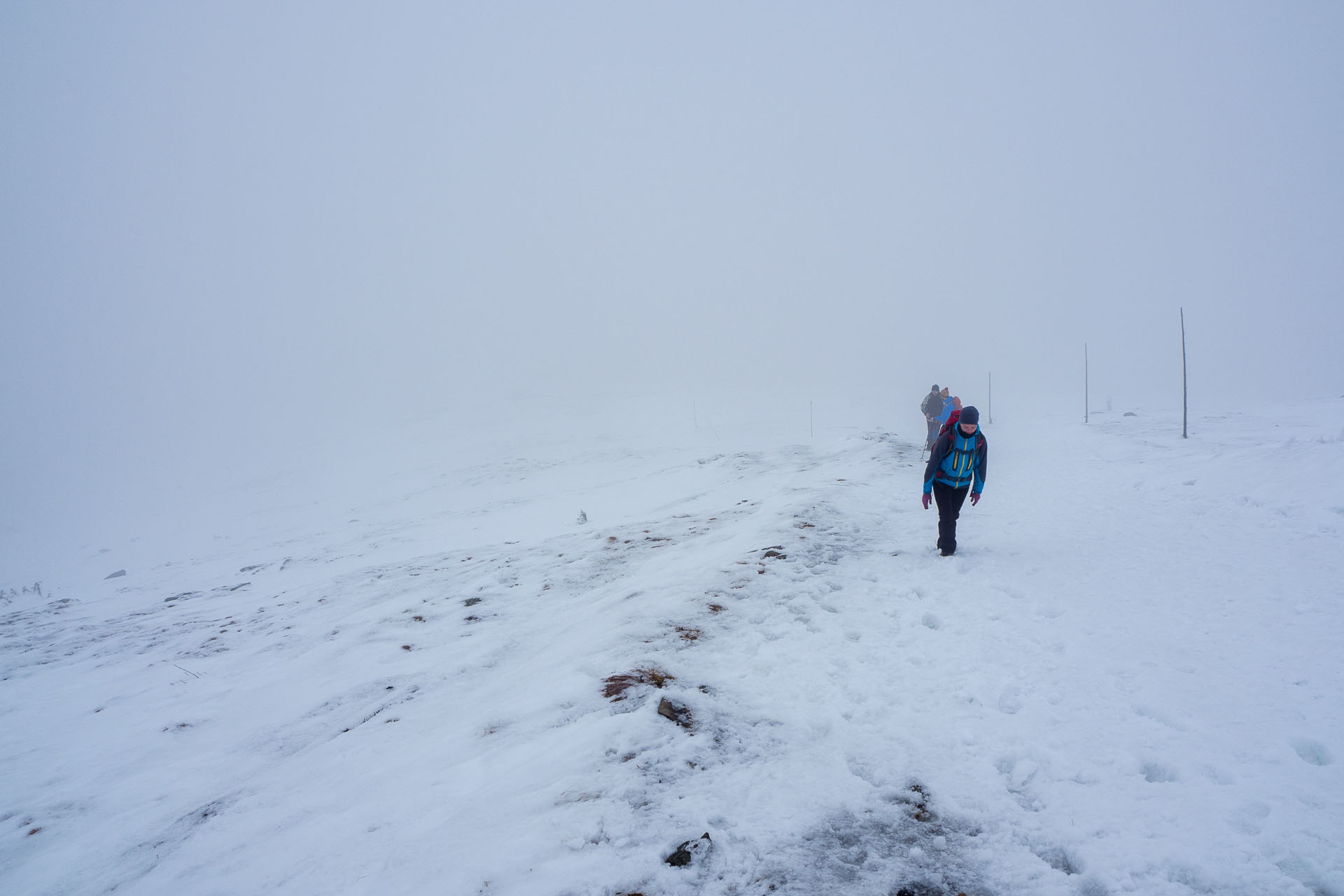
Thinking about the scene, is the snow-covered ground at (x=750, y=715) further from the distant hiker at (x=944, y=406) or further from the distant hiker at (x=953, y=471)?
the distant hiker at (x=944, y=406)

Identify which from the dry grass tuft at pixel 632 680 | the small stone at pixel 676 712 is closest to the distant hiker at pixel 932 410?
the dry grass tuft at pixel 632 680

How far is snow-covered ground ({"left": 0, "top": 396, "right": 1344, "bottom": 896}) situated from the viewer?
3363mm

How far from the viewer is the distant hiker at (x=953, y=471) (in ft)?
26.9

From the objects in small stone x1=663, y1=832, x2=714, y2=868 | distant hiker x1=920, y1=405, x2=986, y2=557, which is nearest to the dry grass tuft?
small stone x1=663, y1=832, x2=714, y2=868

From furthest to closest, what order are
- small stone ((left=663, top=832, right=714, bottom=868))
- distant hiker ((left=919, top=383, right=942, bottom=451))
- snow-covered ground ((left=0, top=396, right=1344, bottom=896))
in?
distant hiker ((left=919, top=383, right=942, bottom=451)) → snow-covered ground ((left=0, top=396, right=1344, bottom=896)) → small stone ((left=663, top=832, right=714, bottom=868))

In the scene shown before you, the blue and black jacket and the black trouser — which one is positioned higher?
the blue and black jacket

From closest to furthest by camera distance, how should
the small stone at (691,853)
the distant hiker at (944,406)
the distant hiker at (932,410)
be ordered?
the small stone at (691,853)
the distant hiker at (944,406)
the distant hiker at (932,410)

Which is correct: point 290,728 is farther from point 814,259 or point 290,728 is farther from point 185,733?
point 814,259

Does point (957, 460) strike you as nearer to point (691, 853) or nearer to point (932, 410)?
point (691, 853)

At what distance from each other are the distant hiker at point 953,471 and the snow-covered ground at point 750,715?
501 mm

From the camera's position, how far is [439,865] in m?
3.32

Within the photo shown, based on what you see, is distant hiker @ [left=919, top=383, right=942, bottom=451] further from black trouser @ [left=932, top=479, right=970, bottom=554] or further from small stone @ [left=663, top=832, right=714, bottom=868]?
small stone @ [left=663, top=832, right=714, bottom=868]

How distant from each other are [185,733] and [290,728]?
126 cm

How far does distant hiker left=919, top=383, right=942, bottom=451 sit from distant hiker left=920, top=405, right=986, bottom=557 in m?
11.1
